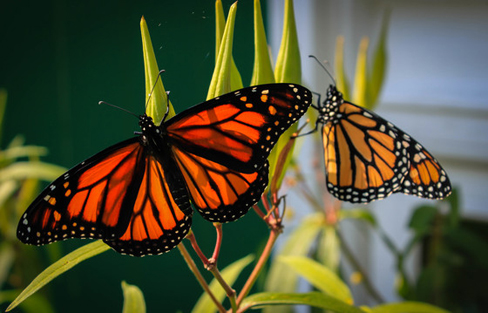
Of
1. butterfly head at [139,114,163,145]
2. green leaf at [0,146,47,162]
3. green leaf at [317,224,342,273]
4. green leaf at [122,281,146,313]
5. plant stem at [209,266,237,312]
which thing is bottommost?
green leaf at [317,224,342,273]

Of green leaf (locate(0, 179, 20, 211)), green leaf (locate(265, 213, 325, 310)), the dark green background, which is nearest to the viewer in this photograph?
the dark green background

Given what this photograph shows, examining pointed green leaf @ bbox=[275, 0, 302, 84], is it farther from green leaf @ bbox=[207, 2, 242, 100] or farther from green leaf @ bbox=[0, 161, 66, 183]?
green leaf @ bbox=[0, 161, 66, 183]

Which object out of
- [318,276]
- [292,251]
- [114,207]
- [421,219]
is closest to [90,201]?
[114,207]

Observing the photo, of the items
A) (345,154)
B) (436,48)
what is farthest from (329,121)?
(436,48)

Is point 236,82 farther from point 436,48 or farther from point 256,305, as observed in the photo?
point 436,48

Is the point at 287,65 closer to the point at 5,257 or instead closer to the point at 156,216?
the point at 156,216

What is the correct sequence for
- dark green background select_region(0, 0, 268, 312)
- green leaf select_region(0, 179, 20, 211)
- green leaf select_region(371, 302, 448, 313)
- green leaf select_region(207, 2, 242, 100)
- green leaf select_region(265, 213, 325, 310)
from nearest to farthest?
green leaf select_region(207, 2, 242, 100), dark green background select_region(0, 0, 268, 312), green leaf select_region(371, 302, 448, 313), green leaf select_region(0, 179, 20, 211), green leaf select_region(265, 213, 325, 310)

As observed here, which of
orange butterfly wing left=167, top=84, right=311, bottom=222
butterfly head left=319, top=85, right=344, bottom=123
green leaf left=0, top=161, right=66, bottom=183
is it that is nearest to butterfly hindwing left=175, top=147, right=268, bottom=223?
orange butterfly wing left=167, top=84, right=311, bottom=222
